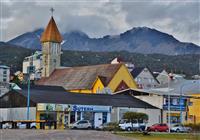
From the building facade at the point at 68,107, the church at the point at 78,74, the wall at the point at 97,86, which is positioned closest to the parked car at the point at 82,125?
the building facade at the point at 68,107

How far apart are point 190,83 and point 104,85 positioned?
1757cm

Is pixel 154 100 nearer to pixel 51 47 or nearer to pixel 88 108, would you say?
pixel 88 108

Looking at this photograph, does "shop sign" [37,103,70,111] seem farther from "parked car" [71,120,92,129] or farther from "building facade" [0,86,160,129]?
"parked car" [71,120,92,129]

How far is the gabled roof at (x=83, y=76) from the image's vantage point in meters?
114

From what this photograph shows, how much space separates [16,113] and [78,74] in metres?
44.3

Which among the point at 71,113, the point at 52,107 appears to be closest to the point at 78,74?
the point at 71,113

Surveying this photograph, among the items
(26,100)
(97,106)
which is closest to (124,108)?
(97,106)

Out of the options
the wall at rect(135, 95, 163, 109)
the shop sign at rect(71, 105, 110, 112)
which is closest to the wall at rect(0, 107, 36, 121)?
the shop sign at rect(71, 105, 110, 112)

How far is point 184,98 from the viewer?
300 feet

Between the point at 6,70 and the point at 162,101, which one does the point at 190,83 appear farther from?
the point at 6,70

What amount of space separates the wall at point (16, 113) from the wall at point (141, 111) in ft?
45.8

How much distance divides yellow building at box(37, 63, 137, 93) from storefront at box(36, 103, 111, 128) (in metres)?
22.2

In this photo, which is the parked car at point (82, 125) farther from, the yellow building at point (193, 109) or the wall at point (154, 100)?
the yellow building at point (193, 109)

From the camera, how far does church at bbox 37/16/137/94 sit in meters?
113
